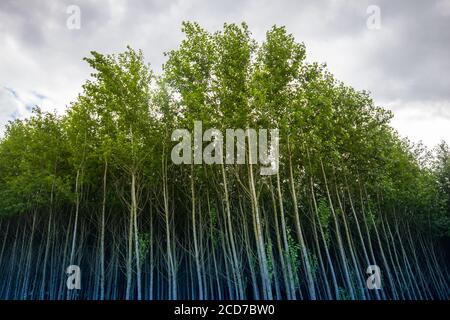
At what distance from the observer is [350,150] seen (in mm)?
20000

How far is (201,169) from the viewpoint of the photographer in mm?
20188

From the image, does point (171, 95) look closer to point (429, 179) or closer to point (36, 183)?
point (36, 183)

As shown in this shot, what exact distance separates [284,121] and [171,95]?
23.9 ft

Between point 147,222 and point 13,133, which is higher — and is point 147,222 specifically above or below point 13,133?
below

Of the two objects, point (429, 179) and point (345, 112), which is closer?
point (345, 112)

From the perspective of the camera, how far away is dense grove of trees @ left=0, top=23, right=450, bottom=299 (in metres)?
16.1

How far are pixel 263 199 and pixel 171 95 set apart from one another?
10.7m

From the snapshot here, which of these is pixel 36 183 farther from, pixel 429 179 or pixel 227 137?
pixel 429 179

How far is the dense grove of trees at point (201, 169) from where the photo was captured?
16.1 m

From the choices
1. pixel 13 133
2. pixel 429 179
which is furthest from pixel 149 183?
pixel 429 179
